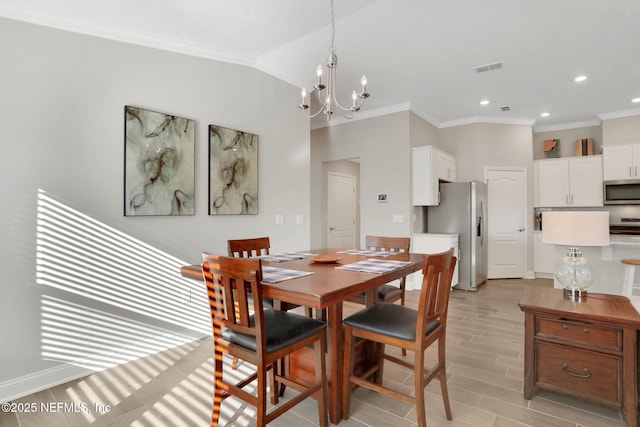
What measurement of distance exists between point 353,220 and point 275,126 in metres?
3.70

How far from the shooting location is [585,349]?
5.97ft

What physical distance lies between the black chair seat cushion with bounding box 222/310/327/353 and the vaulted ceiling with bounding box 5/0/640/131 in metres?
2.33

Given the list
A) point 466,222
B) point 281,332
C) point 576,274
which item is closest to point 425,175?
point 466,222

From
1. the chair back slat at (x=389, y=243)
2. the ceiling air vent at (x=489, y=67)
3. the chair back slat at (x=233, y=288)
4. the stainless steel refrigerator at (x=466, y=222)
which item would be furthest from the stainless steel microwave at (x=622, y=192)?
the chair back slat at (x=233, y=288)

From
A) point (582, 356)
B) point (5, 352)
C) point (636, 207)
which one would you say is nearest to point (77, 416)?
point (5, 352)

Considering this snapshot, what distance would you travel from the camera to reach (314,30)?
2.88 metres

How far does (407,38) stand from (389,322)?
264 cm

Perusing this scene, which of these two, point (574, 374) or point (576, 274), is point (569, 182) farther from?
point (574, 374)

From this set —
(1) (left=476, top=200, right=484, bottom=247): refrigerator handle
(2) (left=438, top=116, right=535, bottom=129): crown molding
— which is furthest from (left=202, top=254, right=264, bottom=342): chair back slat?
(2) (left=438, top=116, right=535, bottom=129): crown molding

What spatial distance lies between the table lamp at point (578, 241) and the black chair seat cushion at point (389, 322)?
38.5 inches

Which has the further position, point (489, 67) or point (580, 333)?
point (489, 67)

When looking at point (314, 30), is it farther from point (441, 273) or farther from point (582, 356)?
point (582, 356)

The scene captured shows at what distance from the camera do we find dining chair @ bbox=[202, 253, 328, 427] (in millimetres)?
1465

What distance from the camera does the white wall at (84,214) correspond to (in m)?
2.09
